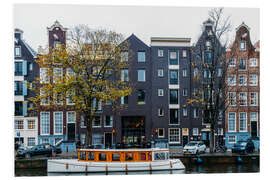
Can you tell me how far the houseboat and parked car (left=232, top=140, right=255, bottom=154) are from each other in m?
4.22

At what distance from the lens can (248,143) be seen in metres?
20.1

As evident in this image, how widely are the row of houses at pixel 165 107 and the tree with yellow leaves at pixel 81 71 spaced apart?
1.09 meters

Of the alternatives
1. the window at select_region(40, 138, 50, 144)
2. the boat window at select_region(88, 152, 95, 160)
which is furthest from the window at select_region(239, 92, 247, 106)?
the window at select_region(40, 138, 50, 144)

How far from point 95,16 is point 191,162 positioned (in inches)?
374

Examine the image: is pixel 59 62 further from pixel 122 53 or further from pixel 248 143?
pixel 248 143

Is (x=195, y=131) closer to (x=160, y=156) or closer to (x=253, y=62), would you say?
(x=160, y=156)

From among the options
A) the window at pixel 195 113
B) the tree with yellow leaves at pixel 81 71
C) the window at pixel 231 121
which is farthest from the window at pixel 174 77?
the window at pixel 231 121

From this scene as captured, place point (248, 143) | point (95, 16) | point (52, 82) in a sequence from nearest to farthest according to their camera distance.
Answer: point (95, 16), point (52, 82), point (248, 143)

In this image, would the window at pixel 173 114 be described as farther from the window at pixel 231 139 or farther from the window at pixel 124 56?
the window at pixel 124 56

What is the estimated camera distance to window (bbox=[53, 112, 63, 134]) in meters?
21.6

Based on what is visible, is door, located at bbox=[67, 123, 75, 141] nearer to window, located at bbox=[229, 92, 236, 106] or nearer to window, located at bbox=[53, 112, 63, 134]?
window, located at bbox=[53, 112, 63, 134]

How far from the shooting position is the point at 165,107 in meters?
21.8

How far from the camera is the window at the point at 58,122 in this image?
21633 millimetres

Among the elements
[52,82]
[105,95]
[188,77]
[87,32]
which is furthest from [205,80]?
[52,82]
